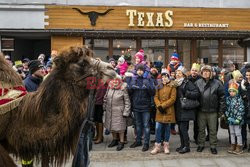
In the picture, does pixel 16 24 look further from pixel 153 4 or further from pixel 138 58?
pixel 138 58

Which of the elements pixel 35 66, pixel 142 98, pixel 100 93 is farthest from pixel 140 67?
pixel 100 93

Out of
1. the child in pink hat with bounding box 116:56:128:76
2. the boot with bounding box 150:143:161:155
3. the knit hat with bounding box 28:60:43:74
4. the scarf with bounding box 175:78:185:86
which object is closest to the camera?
the knit hat with bounding box 28:60:43:74

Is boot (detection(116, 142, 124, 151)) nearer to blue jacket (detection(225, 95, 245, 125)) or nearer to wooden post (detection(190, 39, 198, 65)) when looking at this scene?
blue jacket (detection(225, 95, 245, 125))

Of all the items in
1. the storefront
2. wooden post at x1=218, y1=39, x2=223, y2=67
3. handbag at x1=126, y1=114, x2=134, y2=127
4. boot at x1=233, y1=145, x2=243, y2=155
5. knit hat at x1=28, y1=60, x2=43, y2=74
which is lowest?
boot at x1=233, y1=145, x2=243, y2=155

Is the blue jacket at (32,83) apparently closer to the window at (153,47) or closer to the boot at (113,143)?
the boot at (113,143)

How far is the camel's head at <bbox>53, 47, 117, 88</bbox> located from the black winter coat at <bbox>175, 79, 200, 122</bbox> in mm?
5768

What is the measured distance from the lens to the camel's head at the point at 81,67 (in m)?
2.37

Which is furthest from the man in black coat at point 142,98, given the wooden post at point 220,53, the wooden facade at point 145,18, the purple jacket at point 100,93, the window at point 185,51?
the wooden post at point 220,53

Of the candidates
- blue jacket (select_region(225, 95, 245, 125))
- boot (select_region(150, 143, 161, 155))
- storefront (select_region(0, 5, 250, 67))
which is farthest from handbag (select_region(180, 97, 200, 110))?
storefront (select_region(0, 5, 250, 67))

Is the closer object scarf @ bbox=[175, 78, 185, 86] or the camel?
the camel

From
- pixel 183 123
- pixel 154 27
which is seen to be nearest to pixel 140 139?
pixel 183 123

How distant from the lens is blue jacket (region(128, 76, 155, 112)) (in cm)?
822

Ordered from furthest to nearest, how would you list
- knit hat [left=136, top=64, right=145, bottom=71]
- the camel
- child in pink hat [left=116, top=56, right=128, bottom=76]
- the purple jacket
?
child in pink hat [left=116, top=56, right=128, bottom=76], knit hat [left=136, top=64, right=145, bottom=71], the purple jacket, the camel

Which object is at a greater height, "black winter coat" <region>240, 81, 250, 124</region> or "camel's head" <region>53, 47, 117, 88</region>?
"camel's head" <region>53, 47, 117, 88</region>
